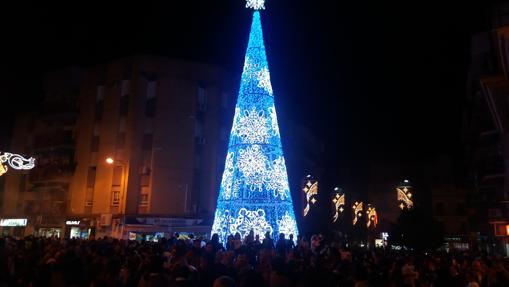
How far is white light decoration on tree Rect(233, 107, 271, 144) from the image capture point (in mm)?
15797

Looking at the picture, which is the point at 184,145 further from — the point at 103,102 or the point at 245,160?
the point at 245,160

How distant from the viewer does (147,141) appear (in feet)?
115

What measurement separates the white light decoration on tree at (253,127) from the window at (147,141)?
20383 mm

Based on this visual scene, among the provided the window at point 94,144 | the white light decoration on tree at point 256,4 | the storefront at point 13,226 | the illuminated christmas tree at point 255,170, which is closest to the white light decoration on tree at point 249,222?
the illuminated christmas tree at point 255,170

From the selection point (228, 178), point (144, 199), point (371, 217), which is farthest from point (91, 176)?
point (371, 217)

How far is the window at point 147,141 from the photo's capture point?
34969mm

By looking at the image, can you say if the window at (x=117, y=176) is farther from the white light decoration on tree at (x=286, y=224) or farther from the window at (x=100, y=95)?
the white light decoration on tree at (x=286, y=224)

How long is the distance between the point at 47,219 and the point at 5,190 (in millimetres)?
8850

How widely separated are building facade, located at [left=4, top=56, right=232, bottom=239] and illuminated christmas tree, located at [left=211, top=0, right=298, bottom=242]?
17798 millimetres

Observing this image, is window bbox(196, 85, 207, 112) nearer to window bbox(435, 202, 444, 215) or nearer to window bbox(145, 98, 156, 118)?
window bbox(145, 98, 156, 118)

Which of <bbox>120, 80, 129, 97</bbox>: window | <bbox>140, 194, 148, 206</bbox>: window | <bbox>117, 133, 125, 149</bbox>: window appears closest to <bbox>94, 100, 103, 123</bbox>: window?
<bbox>120, 80, 129, 97</bbox>: window

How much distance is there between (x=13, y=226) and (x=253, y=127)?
115ft

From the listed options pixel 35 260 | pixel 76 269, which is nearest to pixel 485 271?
pixel 76 269

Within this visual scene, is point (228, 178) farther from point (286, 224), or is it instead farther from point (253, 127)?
point (286, 224)
